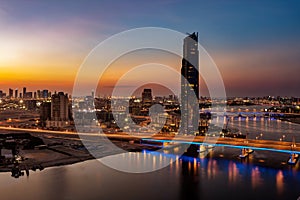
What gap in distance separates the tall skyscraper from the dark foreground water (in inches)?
368

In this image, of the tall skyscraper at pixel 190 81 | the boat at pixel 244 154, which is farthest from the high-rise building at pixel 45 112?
the boat at pixel 244 154

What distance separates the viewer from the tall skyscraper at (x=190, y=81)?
16883 millimetres

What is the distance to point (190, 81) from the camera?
1916 cm

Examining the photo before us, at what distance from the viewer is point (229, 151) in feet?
26.8

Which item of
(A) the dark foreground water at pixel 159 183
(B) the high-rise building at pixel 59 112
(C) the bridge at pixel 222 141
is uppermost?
(B) the high-rise building at pixel 59 112

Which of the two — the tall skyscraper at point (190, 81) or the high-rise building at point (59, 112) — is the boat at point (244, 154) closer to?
the tall skyscraper at point (190, 81)

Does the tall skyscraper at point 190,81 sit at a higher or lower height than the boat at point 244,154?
higher

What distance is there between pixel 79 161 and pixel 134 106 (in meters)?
12.3

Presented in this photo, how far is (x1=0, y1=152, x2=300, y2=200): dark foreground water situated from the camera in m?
4.75

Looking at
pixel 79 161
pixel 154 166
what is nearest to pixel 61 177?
pixel 79 161

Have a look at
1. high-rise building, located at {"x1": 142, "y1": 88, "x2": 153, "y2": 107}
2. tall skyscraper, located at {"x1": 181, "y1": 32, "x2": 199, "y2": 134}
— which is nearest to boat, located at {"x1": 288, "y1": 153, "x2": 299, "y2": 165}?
tall skyscraper, located at {"x1": 181, "y1": 32, "x2": 199, "y2": 134}

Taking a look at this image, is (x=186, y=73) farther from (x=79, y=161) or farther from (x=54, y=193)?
(x=54, y=193)

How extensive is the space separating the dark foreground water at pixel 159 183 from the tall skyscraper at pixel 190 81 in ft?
30.6

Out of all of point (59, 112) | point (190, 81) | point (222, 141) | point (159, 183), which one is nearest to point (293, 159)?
point (222, 141)
